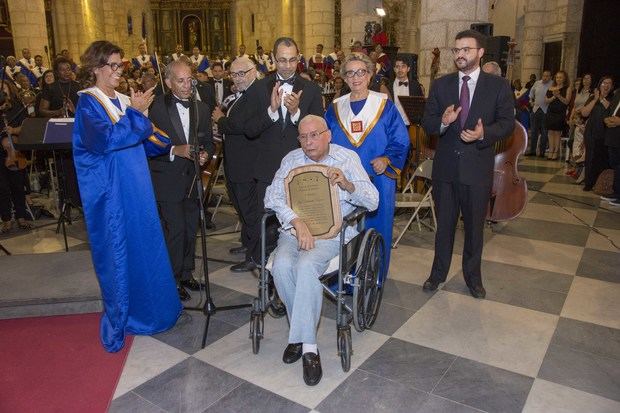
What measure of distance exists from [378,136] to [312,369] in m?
1.70

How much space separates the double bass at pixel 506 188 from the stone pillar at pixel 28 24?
11711 millimetres

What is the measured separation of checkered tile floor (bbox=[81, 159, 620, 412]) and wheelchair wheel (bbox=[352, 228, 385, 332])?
121mm

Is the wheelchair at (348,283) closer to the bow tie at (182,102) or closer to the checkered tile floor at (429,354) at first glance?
the checkered tile floor at (429,354)

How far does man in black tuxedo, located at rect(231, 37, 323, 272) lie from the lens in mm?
3596

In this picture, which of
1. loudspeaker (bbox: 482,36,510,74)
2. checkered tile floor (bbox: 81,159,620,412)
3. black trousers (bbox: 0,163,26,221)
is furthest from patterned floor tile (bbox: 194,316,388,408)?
black trousers (bbox: 0,163,26,221)

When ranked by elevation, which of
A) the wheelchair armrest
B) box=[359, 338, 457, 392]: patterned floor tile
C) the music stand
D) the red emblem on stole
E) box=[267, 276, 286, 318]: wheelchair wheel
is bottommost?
box=[359, 338, 457, 392]: patterned floor tile

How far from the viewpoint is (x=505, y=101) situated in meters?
3.37

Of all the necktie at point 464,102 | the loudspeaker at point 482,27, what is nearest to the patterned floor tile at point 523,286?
the necktie at point 464,102

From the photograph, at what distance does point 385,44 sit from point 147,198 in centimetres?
649

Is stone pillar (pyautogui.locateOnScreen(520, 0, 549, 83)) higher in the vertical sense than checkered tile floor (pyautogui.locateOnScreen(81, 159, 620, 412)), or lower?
higher

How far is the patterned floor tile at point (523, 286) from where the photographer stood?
11.7ft

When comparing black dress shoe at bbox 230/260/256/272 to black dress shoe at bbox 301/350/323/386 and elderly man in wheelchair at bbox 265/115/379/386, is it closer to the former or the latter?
elderly man in wheelchair at bbox 265/115/379/386

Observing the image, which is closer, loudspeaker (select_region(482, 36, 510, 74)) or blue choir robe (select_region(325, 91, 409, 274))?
blue choir robe (select_region(325, 91, 409, 274))

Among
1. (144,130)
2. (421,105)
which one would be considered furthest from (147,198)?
(421,105)
